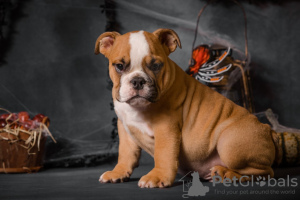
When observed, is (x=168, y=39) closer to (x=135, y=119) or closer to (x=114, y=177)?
(x=135, y=119)

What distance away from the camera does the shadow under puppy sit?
2.40m

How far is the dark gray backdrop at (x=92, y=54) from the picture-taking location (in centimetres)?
418

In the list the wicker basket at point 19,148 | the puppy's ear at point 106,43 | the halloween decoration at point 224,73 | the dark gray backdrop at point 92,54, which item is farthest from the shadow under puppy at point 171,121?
the dark gray backdrop at point 92,54

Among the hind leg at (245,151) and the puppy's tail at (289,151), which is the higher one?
the hind leg at (245,151)

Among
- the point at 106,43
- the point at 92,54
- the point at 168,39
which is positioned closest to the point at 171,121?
the point at 168,39

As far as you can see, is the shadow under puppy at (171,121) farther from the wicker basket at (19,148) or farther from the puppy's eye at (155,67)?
the wicker basket at (19,148)

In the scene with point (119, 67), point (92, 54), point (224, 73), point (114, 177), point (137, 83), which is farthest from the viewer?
point (92, 54)

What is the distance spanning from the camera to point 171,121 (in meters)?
2.49

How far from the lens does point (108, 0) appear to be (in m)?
4.26

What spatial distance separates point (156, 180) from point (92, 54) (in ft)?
7.43

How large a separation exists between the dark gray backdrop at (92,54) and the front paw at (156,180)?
1.91m

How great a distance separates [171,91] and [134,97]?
0.33 meters

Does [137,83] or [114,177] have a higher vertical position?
[137,83]

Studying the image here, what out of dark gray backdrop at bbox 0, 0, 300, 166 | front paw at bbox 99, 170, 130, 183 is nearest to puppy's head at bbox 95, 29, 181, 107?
front paw at bbox 99, 170, 130, 183
